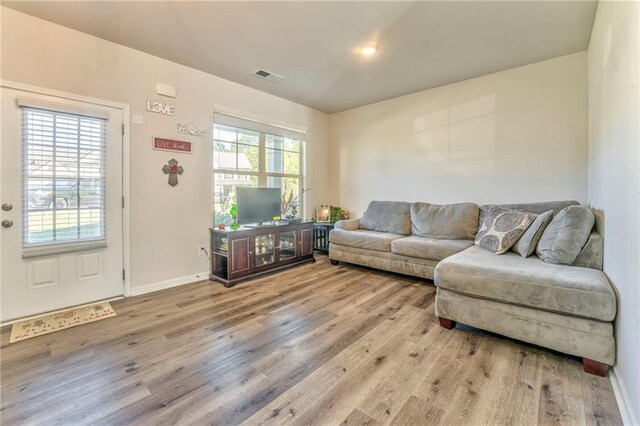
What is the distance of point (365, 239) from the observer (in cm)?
386

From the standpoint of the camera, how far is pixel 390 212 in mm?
4277

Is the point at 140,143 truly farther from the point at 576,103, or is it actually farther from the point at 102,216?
the point at 576,103

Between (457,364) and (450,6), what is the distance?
2671mm

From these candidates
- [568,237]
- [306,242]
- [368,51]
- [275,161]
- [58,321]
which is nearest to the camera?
[568,237]

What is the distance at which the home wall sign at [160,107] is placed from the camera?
310cm

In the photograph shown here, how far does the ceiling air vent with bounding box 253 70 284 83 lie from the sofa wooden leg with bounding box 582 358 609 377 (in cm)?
388

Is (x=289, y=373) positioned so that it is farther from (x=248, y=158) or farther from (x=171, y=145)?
(x=248, y=158)

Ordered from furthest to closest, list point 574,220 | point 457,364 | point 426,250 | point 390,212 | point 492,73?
1. point 390,212
2. point 492,73
3. point 426,250
4. point 574,220
5. point 457,364

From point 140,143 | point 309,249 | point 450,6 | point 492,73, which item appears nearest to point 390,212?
point 309,249

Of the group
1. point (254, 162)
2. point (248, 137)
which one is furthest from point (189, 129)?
point (254, 162)

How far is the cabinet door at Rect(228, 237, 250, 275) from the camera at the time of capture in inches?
132

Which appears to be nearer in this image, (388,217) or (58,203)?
(58,203)

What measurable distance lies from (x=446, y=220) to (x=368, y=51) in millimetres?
2248

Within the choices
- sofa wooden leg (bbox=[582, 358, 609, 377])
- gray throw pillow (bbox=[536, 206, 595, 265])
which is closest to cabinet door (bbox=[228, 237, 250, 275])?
gray throw pillow (bbox=[536, 206, 595, 265])
